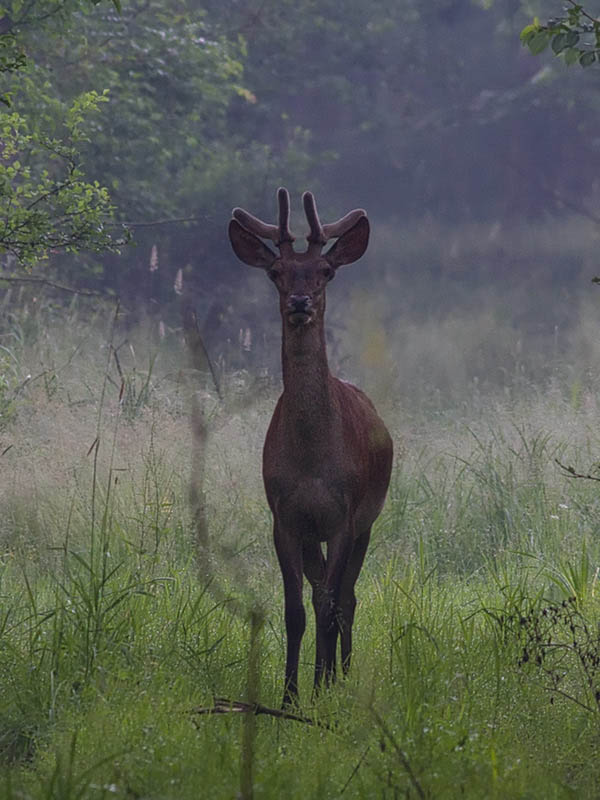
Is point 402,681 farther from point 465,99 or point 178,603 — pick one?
point 465,99

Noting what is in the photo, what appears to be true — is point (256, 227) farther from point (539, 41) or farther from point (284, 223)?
point (539, 41)

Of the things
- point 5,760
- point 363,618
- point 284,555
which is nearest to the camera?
point 5,760

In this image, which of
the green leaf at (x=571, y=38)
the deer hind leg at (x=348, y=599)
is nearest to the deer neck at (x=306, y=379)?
the deer hind leg at (x=348, y=599)

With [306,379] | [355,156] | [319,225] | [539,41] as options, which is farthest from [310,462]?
[355,156]

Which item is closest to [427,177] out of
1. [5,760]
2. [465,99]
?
[465,99]

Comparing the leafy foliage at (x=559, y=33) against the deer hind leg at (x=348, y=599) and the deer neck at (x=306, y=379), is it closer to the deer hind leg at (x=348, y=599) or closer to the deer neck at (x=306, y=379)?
the deer neck at (x=306, y=379)

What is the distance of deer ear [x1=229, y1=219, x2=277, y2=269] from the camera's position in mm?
5730

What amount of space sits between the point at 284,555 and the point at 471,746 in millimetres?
1730

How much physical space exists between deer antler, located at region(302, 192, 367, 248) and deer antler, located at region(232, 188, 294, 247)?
9cm

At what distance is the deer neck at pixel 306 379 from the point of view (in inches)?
209

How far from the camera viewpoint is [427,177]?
30547mm

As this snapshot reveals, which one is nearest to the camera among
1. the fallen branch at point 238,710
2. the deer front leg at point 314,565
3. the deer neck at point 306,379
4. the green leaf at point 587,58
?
the fallen branch at point 238,710

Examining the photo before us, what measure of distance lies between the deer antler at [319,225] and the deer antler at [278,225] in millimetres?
88

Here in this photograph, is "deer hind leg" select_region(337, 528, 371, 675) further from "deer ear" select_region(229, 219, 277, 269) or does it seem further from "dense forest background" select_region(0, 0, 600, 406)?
"dense forest background" select_region(0, 0, 600, 406)
